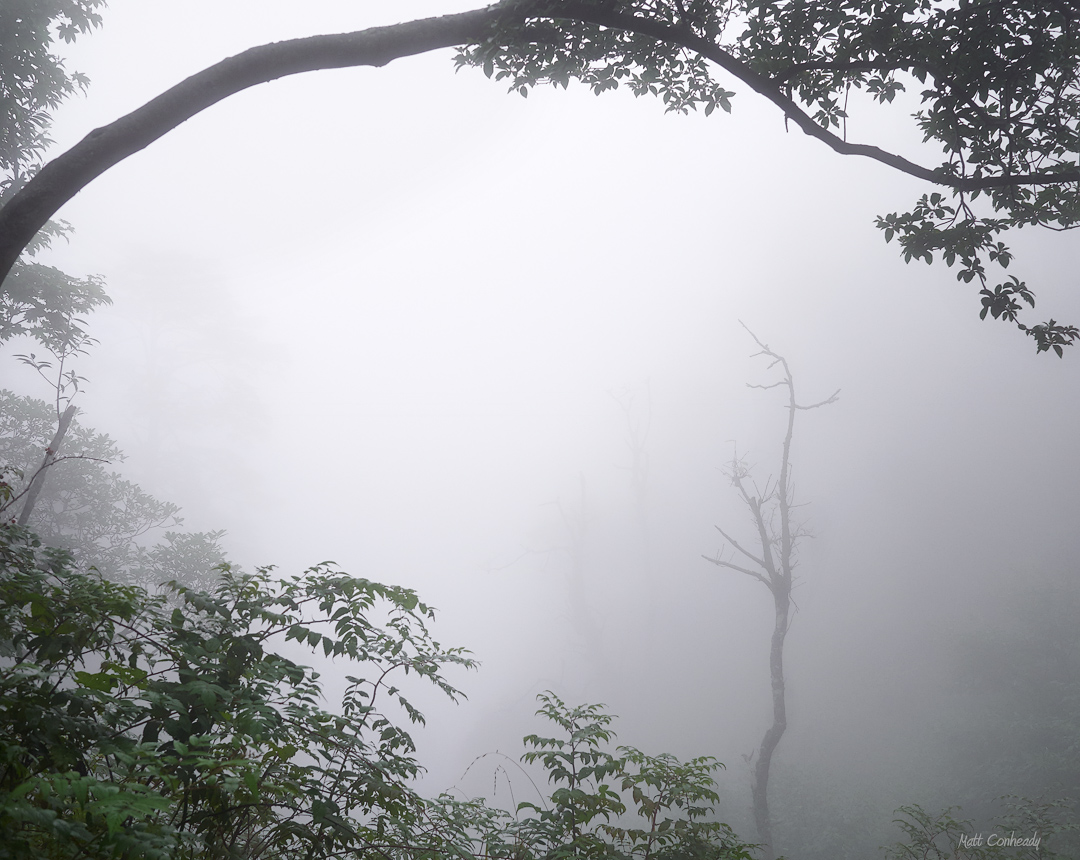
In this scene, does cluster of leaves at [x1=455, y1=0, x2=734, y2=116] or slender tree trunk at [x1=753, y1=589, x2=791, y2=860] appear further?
slender tree trunk at [x1=753, y1=589, x2=791, y2=860]

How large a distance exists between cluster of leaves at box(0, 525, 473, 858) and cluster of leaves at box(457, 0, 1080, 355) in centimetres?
322

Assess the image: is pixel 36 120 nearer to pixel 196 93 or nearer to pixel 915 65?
pixel 196 93

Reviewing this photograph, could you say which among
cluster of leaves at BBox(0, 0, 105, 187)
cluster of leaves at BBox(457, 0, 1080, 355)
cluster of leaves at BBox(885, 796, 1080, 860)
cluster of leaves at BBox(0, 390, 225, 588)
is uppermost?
cluster of leaves at BBox(0, 0, 105, 187)

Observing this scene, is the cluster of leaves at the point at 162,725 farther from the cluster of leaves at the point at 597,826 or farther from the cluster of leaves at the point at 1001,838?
the cluster of leaves at the point at 1001,838

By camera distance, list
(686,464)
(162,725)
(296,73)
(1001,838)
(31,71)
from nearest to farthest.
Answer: (162,725) → (296,73) → (1001,838) → (31,71) → (686,464)

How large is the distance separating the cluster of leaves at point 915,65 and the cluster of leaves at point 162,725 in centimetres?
322

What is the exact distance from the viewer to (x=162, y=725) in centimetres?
158

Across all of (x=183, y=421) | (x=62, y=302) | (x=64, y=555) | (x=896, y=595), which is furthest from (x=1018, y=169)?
(x=183, y=421)

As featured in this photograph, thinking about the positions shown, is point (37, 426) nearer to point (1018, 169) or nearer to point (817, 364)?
point (1018, 169)

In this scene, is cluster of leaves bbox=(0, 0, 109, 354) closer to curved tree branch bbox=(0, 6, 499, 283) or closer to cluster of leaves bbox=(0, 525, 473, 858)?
curved tree branch bbox=(0, 6, 499, 283)

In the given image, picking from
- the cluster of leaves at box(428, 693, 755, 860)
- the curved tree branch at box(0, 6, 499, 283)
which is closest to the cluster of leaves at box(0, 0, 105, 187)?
the curved tree branch at box(0, 6, 499, 283)

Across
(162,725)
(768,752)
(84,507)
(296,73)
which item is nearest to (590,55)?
(296,73)

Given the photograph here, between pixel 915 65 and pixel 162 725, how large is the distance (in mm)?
5127

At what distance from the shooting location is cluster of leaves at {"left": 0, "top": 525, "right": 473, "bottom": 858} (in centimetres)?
117
